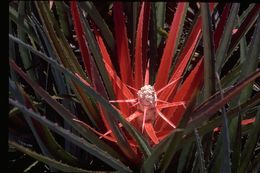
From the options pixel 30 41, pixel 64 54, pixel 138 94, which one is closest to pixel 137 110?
pixel 138 94

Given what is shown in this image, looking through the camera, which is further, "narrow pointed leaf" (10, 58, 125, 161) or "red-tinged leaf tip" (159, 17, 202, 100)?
"red-tinged leaf tip" (159, 17, 202, 100)

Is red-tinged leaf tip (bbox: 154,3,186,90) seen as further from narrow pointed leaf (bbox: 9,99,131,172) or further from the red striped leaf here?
narrow pointed leaf (bbox: 9,99,131,172)

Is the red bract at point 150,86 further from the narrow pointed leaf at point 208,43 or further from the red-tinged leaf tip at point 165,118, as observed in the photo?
the narrow pointed leaf at point 208,43

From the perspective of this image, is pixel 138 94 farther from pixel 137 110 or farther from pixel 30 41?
pixel 30 41


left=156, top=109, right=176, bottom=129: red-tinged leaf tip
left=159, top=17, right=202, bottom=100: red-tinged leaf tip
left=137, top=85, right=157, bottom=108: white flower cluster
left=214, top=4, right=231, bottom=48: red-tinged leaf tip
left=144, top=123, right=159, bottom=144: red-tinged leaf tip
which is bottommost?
left=144, top=123, right=159, bottom=144: red-tinged leaf tip

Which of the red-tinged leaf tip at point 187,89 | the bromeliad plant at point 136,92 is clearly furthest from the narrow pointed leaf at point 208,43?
the red-tinged leaf tip at point 187,89

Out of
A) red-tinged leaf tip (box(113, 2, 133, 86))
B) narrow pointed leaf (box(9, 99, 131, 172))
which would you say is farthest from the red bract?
narrow pointed leaf (box(9, 99, 131, 172))

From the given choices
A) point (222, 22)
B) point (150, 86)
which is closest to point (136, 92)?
point (150, 86)

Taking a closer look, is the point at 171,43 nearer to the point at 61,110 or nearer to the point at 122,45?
the point at 122,45
